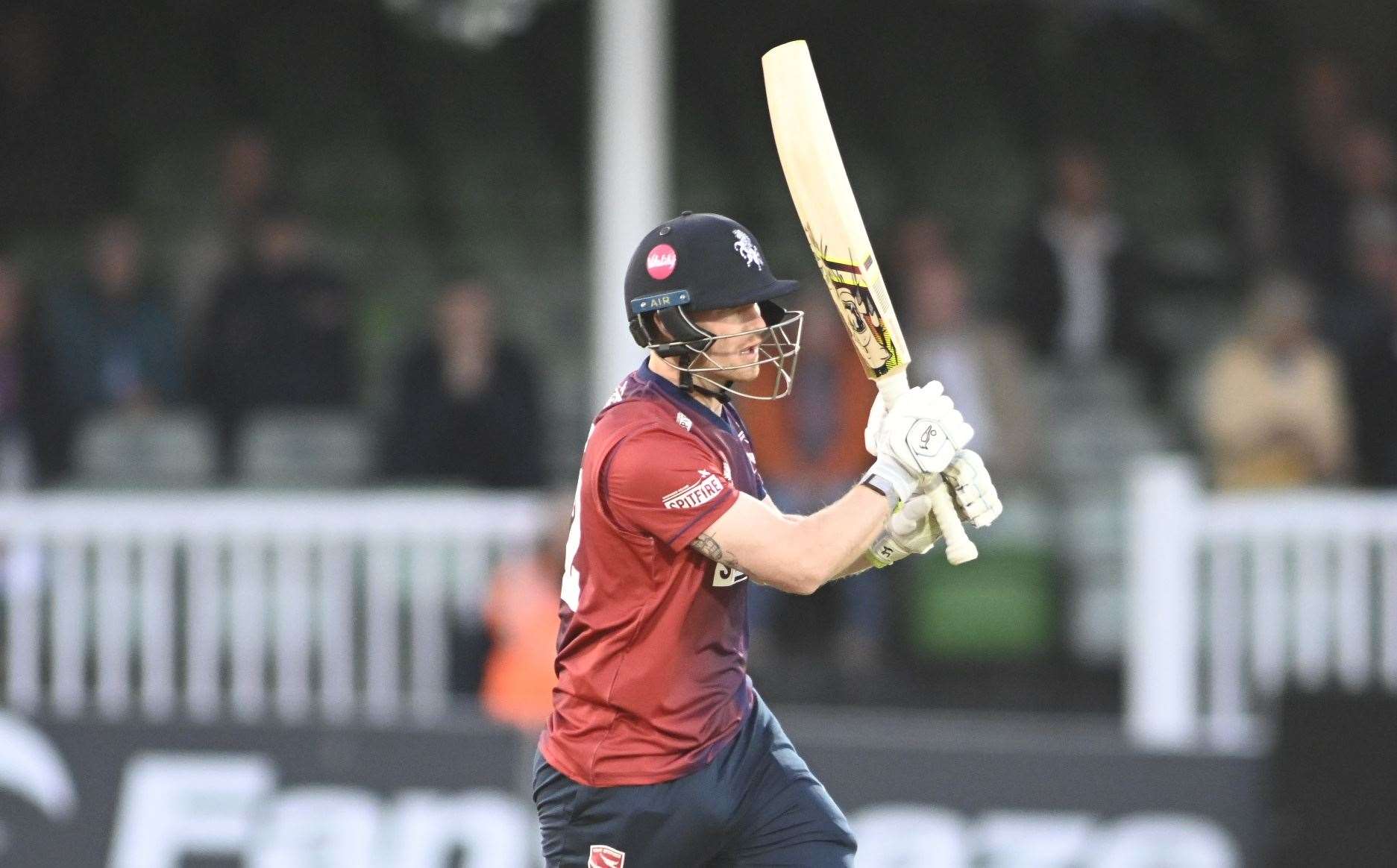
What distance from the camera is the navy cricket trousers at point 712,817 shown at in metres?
3.72

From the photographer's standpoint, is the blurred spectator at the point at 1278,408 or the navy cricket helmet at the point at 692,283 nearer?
the navy cricket helmet at the point at 692,283

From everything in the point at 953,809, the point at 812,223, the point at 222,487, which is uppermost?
the point at 812,223

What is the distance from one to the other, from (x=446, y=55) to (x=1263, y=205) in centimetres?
444

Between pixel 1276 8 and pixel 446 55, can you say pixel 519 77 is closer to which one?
pixel 446 55

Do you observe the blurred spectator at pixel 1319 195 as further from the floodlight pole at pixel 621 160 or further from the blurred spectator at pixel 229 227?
the blurred spectator at pixel 229 227

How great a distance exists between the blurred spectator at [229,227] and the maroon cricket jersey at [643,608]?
5024mm

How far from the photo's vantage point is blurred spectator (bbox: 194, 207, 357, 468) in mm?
8156

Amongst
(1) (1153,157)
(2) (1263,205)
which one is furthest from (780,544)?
(1) (1153,157)

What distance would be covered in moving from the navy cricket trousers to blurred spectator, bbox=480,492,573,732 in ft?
9.27

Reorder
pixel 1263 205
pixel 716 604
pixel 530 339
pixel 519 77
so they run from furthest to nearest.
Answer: pixel 519 77
pixel 530 339
pixel 1263 205
pixel 716 604

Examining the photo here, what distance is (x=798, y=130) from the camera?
3.81 metres

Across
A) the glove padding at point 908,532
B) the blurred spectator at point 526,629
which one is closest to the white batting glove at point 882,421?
the glove padding at point 908,532

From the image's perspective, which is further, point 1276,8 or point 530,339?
point 1276,8

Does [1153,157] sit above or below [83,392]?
above
